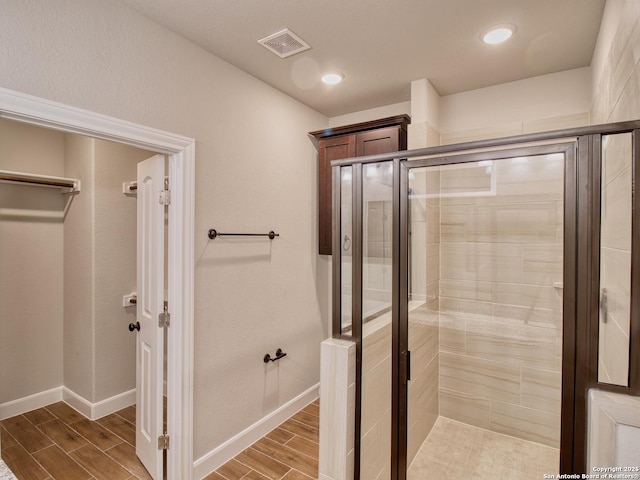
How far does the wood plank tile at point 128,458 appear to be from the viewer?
6.95 feet

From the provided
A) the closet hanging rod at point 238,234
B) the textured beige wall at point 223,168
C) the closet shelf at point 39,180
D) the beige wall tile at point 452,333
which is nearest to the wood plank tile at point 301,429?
the textured beige wall at point 223,168

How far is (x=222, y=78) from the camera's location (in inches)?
87.1

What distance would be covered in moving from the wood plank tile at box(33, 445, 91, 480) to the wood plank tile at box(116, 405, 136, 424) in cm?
48

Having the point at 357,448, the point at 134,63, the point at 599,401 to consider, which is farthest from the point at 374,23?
the point at 357,448

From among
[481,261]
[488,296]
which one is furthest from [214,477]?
[481,261]

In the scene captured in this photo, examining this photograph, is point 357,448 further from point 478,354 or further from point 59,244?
point 59,244

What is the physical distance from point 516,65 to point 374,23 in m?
1.15

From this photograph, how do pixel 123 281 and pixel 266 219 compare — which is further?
pixel 123 281

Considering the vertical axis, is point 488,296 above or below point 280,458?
above

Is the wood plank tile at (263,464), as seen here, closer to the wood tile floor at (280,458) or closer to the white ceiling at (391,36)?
the wood tile floor at (280,458)

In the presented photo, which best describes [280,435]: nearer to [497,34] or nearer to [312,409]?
[312,409]

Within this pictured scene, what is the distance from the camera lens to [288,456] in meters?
2.32

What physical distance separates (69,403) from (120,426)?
26.0 inches

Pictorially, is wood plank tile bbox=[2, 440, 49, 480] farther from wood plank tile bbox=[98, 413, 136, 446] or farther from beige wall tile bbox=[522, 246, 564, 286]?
beige wall tile bbox=[522, 246, 564, 286]
